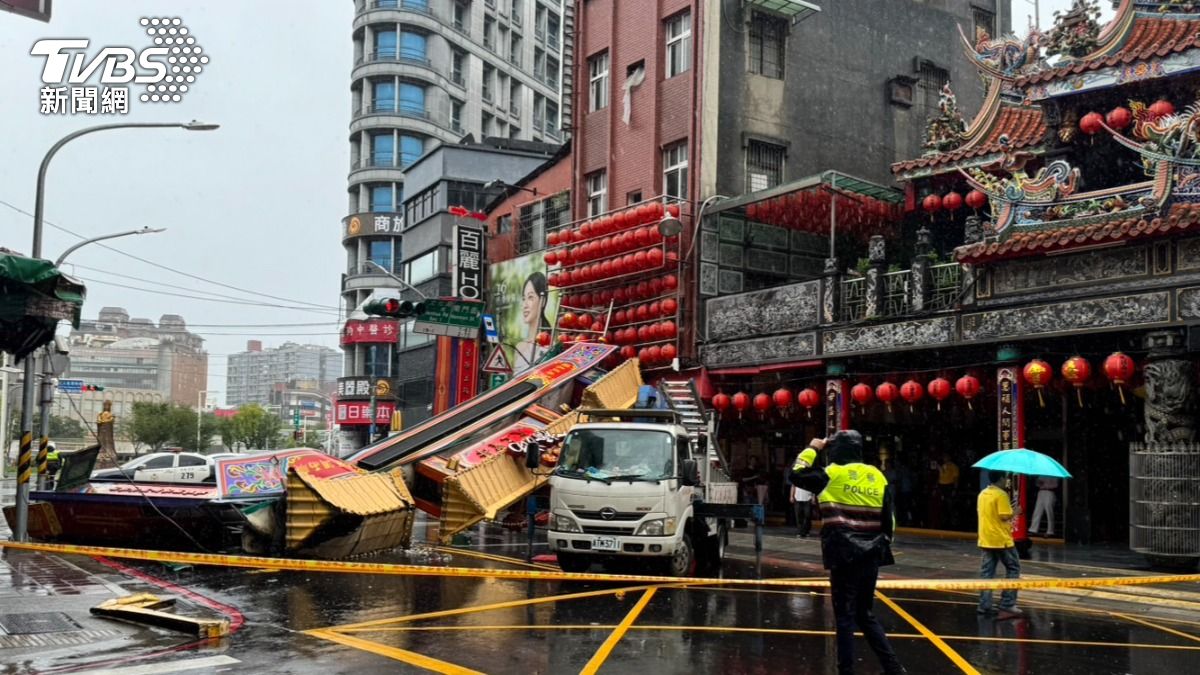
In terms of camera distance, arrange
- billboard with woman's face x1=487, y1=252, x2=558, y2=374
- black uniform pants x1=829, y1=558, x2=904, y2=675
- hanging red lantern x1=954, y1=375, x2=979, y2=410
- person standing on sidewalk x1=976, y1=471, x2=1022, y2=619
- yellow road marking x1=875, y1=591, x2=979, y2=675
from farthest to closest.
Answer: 1. billboard with woman's face x1=487, y1=252, x2=558, y2=374
2. hanging red lantern x1=954, y1=375, x2=979, y2=410
3. person standing on sidewalk x1=976, y1=471, x2=1022, y2=619
4. yellow road marking x1=875, y1=591, x2=979, y2=675
5. black uniform pants x1=829, y1=558, x2=904, y2=675

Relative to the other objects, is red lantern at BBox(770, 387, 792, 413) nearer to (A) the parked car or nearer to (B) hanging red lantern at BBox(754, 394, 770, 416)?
(B) hanging red lantern at BBox(754, 394, 770, 416)

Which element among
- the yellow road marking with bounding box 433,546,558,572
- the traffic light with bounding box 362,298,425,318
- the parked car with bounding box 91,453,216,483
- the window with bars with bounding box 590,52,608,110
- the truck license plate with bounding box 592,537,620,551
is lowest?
the yellow road marking with bounding box 433,546,558,572

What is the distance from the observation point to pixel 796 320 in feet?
77.3

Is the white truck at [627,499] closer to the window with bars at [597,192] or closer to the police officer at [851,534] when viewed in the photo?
the police officer at [851,534]

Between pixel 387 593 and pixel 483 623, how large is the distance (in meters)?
2.57

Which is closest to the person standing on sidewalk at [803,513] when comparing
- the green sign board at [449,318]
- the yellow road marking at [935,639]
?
the yellow road marking at [935,639]

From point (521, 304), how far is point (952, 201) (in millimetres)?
17450

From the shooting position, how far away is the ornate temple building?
54.1 feet

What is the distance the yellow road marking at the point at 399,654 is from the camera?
26.8 feet

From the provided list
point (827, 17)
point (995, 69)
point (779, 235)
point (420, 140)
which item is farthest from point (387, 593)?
point (420, 140)

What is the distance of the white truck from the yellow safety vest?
612cm

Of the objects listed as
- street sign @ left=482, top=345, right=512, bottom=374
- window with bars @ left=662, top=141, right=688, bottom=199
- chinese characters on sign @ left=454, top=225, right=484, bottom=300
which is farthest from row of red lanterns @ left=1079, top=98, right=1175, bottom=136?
chinese characters on sign @ left=454, top=225, right=484, bottom=300

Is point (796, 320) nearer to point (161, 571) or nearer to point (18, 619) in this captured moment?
point (161, 571)

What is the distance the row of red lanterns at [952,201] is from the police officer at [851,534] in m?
15.8
